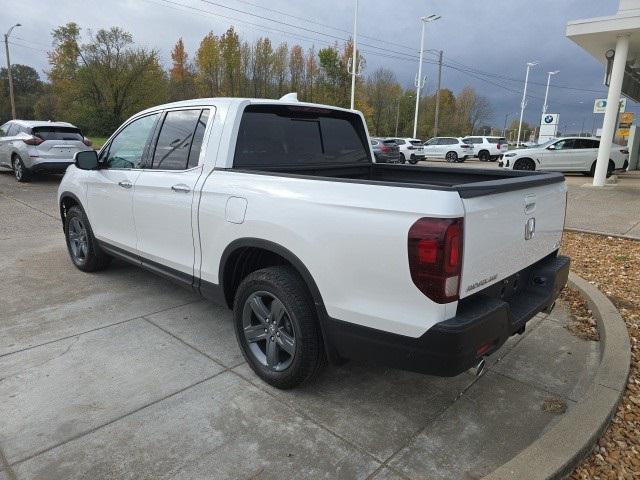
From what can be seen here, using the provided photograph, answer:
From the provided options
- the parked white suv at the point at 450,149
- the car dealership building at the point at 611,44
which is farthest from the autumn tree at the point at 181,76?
the car dealership building at the point at 611,44

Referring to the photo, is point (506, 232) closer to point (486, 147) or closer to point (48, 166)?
point (48, 166)

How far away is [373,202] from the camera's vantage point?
227 cm

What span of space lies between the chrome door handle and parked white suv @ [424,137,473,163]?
2783cm

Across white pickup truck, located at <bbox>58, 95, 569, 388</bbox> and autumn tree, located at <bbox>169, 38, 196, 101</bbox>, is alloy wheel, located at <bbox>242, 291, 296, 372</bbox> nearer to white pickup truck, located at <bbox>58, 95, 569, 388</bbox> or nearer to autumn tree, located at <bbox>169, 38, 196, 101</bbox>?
white pickup truck, located at <bbox>58, 95, 569, 388</bbox>

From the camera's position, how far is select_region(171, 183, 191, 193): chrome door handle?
3.40 meters

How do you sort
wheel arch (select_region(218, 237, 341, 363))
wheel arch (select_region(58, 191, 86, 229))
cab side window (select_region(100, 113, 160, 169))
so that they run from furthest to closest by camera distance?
wheel arch (select_region(58, 191, 86, 229)) → cab side window (select_region(100, 113, 160, 169)) → wheel arch (select_region(218, 237, 341, 363))

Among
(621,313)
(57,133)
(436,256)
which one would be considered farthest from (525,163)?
(436,256)

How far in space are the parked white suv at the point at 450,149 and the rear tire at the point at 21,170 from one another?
2301 centimetres

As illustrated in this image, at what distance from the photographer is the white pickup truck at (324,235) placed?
219cm

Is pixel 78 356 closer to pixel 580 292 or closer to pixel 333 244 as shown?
pixel 333 244

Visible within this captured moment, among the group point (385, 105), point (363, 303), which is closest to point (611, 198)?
point (363, 303)

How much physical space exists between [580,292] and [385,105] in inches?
2701

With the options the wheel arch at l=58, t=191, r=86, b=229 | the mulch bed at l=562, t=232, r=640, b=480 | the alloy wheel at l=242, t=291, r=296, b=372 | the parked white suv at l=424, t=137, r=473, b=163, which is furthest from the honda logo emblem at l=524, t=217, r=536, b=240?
the parked white suv at l=424, t=137, r=473, b=163

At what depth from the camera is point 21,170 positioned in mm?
13188
